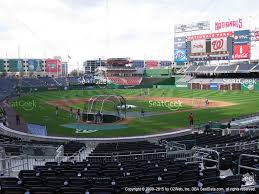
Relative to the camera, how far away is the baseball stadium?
10359mm

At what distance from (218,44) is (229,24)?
6.19m

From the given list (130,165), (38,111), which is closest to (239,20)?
(38,111)

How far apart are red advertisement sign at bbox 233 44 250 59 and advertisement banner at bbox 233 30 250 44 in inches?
42.9

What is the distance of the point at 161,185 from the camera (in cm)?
963

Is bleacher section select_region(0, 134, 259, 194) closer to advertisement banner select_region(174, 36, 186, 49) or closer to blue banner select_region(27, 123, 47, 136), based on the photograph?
blue banner select_region(27, 123, 47, 136)

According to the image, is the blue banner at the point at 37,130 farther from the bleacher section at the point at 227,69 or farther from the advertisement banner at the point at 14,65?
the advertisement banner at the point at 14,65

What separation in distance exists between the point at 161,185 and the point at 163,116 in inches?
1462

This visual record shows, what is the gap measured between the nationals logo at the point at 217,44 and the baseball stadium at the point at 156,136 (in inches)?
12.0

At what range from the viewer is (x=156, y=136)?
1283 inches

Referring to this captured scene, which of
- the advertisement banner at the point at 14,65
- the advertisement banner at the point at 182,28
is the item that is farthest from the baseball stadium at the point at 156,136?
the advertisement banner at the point at 14,65

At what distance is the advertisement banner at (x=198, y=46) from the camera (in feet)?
313

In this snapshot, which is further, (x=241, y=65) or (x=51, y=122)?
(x=241, y=65)

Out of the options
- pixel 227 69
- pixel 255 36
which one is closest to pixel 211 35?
pixel 227 69

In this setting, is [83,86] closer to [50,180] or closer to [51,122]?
[51,122]
